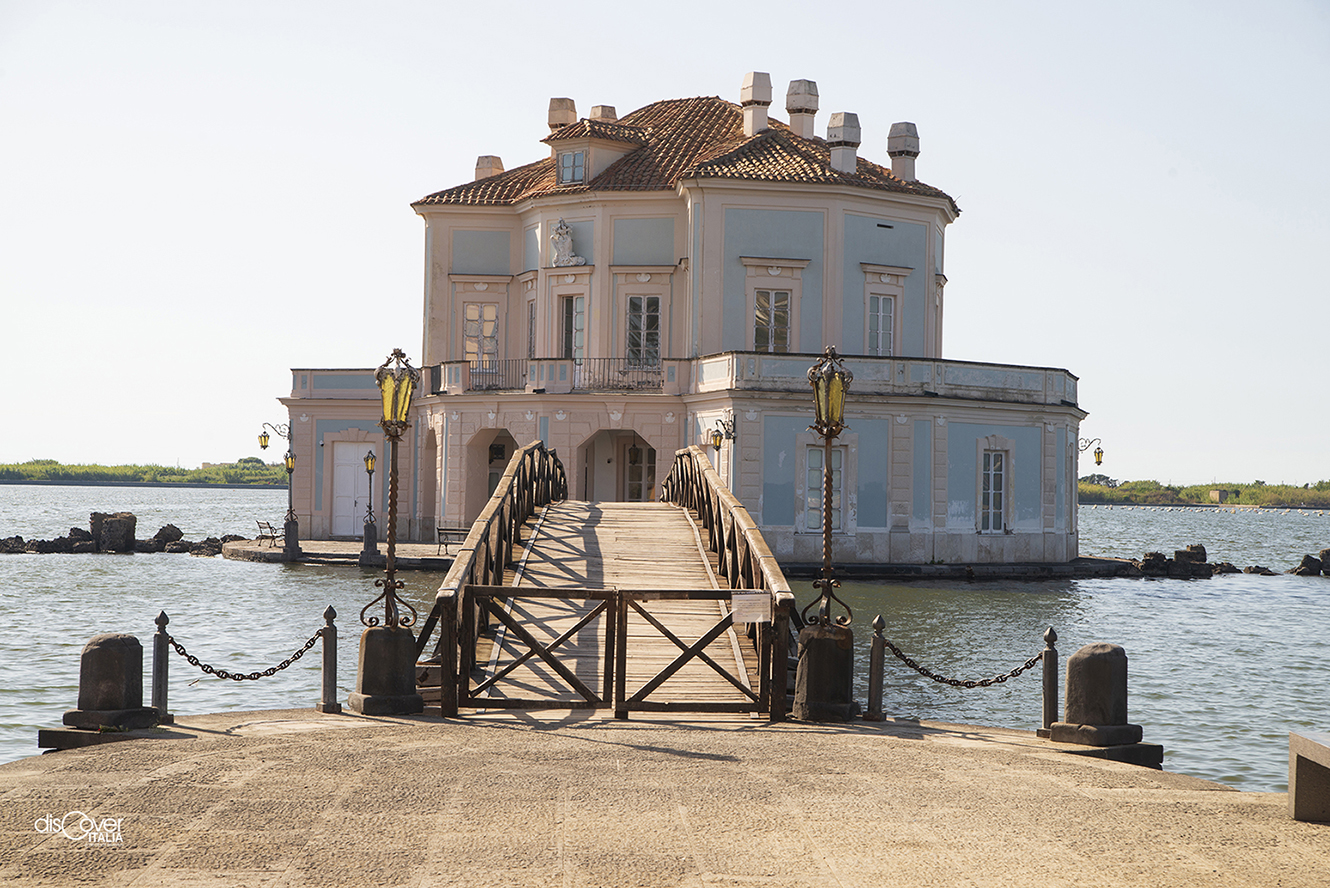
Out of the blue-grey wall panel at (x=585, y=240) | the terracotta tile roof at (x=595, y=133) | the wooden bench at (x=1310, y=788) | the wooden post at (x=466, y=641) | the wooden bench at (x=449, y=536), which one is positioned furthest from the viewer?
the terracotta tile roof at (x=595, y=133)

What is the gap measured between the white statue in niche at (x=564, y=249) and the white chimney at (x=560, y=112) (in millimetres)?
6005

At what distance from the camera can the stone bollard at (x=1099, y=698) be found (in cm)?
948

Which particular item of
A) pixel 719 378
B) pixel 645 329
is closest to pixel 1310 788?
pixel 719 378

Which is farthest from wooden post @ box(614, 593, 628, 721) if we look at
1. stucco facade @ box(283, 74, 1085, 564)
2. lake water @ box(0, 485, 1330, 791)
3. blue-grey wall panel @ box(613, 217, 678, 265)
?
blue-grey wall panel @ box(613, 217, 678, 265)

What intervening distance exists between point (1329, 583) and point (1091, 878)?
4073cm

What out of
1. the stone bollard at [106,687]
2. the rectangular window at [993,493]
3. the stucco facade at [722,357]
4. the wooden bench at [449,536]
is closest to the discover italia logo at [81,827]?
the stone bollard at [106,687]

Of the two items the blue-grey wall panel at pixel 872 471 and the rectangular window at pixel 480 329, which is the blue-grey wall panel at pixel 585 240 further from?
the blue-grey wall panel at pixel 872 471

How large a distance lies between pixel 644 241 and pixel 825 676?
1014 inches

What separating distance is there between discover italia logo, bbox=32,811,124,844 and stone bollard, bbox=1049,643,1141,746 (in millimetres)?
6780

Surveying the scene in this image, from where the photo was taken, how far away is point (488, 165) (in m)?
41.7

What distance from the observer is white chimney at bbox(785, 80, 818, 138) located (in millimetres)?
37719

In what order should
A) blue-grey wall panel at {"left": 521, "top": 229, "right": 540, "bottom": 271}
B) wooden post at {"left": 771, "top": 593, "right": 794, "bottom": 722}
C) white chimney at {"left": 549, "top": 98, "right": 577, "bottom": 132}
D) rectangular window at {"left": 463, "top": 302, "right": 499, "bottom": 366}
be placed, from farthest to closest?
white chimney at {"left": 549, "top": 98, "right": 577, "bottom": 132}, rectangular window at {"left": 463, "top": 302, "right": 499, "bottom": 366}, blue-grey wall panel at {"left": 521, "top": 229, "right": 540, "bottom": 271}, wooden post at {"left": 771, "top": 593, "right": 794, "bottom": 722}

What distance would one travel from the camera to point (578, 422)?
32.9m

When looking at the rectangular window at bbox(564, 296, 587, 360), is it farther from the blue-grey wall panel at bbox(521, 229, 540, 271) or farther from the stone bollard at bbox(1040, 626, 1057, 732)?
the stone bollard at bbox(1040, 626, 1057, 732)
